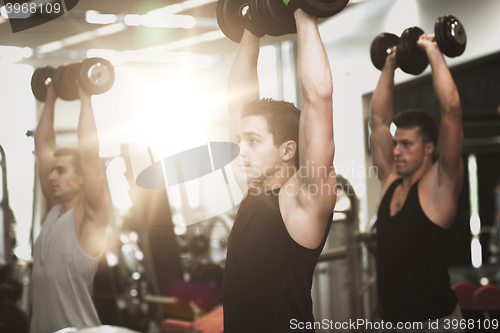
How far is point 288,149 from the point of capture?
1.40 meters

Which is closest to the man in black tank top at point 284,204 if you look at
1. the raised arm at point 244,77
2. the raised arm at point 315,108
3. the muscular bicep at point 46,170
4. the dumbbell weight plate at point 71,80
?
the raised arm at point 315,108

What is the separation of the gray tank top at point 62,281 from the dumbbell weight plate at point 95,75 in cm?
63

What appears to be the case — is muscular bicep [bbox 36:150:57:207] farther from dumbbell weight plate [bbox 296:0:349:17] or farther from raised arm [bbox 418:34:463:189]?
raised arm [bbox 418:34:463:189]

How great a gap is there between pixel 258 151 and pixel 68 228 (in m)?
1.15

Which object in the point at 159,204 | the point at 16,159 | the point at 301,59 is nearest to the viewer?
the point at 301,59

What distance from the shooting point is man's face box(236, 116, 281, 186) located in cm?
139

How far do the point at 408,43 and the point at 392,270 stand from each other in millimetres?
1106

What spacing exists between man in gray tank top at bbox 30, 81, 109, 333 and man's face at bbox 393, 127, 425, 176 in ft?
4.87

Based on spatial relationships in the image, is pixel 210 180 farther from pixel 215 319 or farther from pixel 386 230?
pixel 386 230

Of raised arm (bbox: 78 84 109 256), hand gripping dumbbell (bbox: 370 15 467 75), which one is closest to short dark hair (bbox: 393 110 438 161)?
hand gripping dumbbell (bbox: 370 15 467 75)

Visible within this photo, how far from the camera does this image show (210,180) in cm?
219

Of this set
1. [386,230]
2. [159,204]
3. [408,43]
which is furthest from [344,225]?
[159,204]

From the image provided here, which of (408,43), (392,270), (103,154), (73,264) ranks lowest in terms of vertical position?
(392,270)

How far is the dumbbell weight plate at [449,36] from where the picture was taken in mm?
1879
